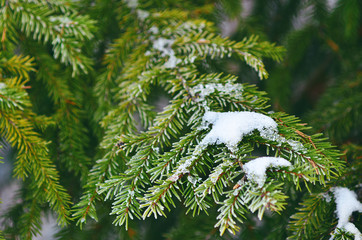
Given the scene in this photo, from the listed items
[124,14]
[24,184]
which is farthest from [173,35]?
[24,184]

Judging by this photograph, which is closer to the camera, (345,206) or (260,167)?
(260,167)

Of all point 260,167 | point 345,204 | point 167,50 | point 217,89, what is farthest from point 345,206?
point 167,50

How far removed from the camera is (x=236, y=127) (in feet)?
1.98

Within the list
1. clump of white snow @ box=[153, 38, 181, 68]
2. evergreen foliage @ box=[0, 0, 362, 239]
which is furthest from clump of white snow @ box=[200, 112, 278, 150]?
clump of white snow @ box=[153, 38, 181, 68]

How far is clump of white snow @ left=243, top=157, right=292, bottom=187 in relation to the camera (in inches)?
20.6

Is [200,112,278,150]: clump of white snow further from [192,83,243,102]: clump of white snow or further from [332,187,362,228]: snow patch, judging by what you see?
[332,187,362,228]: snow patch

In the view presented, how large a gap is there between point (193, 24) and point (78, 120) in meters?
0.52

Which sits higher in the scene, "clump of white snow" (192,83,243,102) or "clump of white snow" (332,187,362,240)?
"clump of white snow" (192,83,243,102)

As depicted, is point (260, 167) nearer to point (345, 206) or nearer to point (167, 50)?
point (345, 206)

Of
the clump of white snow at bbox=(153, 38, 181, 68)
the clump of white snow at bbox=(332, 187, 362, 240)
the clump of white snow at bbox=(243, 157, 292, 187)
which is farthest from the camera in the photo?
the clump of white snow at bbox=(153, 38, 181, 68)

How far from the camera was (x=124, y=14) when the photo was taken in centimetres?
98

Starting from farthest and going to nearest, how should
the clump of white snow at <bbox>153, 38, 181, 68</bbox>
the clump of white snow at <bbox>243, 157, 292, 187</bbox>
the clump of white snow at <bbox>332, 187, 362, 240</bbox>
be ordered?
1. the clump of white snow at <bbox>153, 38, 181, 68</bbox>
2. the clump of white snow at <bbox>332, 187, 362, 240</bbox>
3. the clump of white snow at <bbox>243, 157, 292, 187</bbox>

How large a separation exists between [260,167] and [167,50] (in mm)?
520

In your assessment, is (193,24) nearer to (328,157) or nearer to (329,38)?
(328,157)
